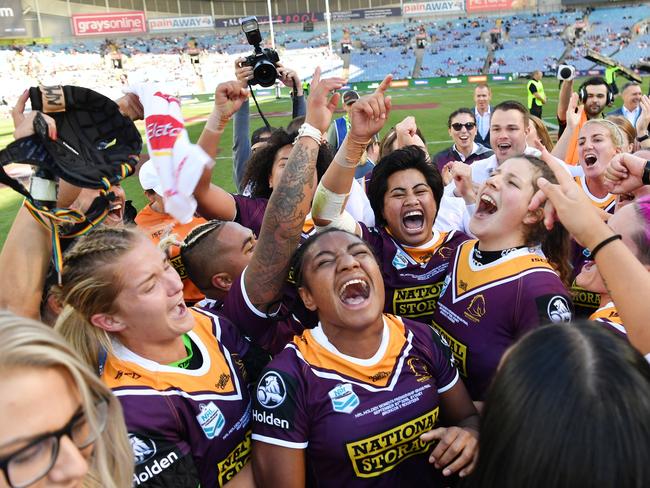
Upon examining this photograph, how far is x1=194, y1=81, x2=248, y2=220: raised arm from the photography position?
2945 mm

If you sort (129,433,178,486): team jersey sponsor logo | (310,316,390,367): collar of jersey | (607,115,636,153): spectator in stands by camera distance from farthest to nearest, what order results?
(607,115,636,153): spectator in stands, (310,316,390,367): collar of jersey, (129,433,178,486): team jersey sponsor logo

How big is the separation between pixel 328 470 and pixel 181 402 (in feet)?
1.94

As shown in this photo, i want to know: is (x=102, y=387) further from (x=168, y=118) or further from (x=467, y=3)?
(x=467, y=3)

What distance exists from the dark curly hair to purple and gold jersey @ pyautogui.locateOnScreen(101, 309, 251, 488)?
6.56 feet

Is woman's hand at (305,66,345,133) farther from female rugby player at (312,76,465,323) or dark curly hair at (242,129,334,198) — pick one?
dark curly hair at (242,129,334,198)

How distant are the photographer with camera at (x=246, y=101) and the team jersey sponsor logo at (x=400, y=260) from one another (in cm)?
127

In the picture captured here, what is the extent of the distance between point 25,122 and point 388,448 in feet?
5.59

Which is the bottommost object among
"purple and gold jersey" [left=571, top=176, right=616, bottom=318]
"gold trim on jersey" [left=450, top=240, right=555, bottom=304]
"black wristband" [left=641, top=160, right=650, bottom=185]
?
"purple and gold jersey" [left=571, top=176, right=616, bottom=318]

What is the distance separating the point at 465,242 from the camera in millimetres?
2988

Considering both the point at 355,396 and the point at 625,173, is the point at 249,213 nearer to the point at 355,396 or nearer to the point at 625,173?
the point at 355,396

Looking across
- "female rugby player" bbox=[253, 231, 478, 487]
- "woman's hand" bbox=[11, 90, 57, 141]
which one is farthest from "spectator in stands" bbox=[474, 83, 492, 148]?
"woman's hand" bbox=[11, 90, 57, 141]

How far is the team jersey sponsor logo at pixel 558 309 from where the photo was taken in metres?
2.29

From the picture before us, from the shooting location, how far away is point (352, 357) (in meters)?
2.17

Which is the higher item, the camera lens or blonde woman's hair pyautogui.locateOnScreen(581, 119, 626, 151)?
the camera lens
